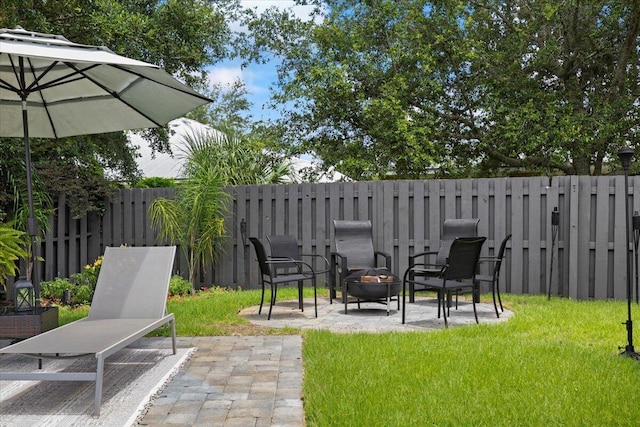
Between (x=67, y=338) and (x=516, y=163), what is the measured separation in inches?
446

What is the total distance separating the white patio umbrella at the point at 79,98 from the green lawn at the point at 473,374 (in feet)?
6.87

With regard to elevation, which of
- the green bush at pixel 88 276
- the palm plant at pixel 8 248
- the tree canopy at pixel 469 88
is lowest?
the green bush at pixel 88 276

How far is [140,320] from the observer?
4.78m

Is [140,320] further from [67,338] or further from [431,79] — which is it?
[431,79]

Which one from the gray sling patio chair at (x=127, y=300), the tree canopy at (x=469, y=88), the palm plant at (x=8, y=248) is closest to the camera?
the gray sling patio chair at (x=127, y=300)

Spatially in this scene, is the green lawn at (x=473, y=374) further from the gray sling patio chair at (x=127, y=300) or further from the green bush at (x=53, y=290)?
the green bush at (x=53, y=290)

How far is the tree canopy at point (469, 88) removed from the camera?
12.4 meters

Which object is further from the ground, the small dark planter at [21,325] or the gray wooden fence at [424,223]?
the gray wooden fence at [424,223]

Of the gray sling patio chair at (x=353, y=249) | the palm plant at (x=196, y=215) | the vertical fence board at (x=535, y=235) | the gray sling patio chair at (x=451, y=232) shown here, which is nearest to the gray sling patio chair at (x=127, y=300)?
the gray sling patio chair at (x=353, y=249)

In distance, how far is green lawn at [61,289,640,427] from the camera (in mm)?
3473

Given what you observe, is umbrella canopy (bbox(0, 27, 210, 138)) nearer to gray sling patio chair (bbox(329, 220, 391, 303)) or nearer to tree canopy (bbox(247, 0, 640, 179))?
gray sling patio chair (bbox(329, 220, 391, 303))

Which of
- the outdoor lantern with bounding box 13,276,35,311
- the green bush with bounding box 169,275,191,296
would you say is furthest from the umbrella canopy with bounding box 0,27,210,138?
the green bush with bounding box 169,275,191,296

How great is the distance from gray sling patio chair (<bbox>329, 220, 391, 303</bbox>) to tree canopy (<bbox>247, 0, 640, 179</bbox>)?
4.69 meters

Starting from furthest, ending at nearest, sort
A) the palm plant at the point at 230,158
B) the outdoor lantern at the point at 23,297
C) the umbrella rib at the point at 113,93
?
the palm plant at the point at 230,158 < the umbrella rib at the point at 113,93 < the outdoor lantern at the point at 23,297
